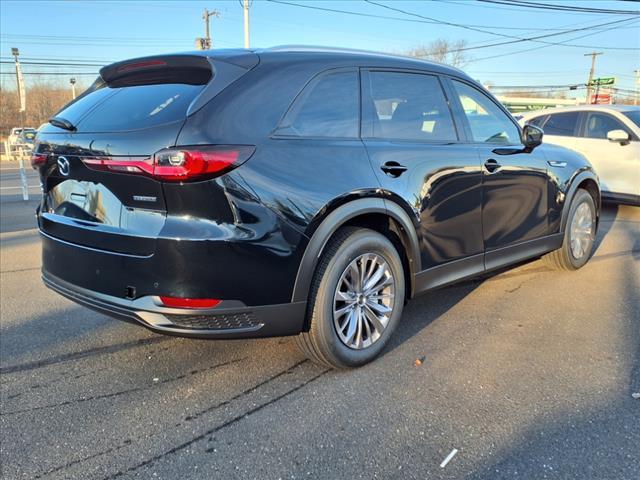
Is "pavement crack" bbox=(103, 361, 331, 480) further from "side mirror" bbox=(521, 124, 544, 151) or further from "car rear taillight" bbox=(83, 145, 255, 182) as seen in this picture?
"side mirror" bbox=(521, 124, 544, 151)

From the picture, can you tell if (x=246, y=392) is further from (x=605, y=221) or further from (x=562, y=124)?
(x=562, y=124)

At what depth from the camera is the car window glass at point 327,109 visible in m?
2.84

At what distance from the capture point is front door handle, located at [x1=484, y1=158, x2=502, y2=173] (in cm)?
391

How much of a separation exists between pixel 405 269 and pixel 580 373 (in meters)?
1.22

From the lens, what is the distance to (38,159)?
3.13 metres

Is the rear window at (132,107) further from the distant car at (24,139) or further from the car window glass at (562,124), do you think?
the car window glass at (562,124)

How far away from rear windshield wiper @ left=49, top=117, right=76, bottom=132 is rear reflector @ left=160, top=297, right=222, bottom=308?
117 cm

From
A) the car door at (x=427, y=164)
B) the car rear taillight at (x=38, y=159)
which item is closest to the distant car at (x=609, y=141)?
the car door at (x=427, y=164)

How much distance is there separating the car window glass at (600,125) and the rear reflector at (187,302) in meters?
8.13

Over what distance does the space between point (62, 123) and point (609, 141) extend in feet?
26.9

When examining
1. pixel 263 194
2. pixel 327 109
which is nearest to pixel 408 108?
pixel 327 109

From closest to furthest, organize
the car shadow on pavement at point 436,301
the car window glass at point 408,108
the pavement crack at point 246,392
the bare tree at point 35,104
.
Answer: the pavement crack at point 246,392, the car window glass at point 408,108, the car shadow on pavement at point 436,301, the bare tree at point 35,104

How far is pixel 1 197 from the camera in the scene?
12.2m

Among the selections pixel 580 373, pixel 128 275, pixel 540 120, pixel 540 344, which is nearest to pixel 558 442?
pixel 580 373
